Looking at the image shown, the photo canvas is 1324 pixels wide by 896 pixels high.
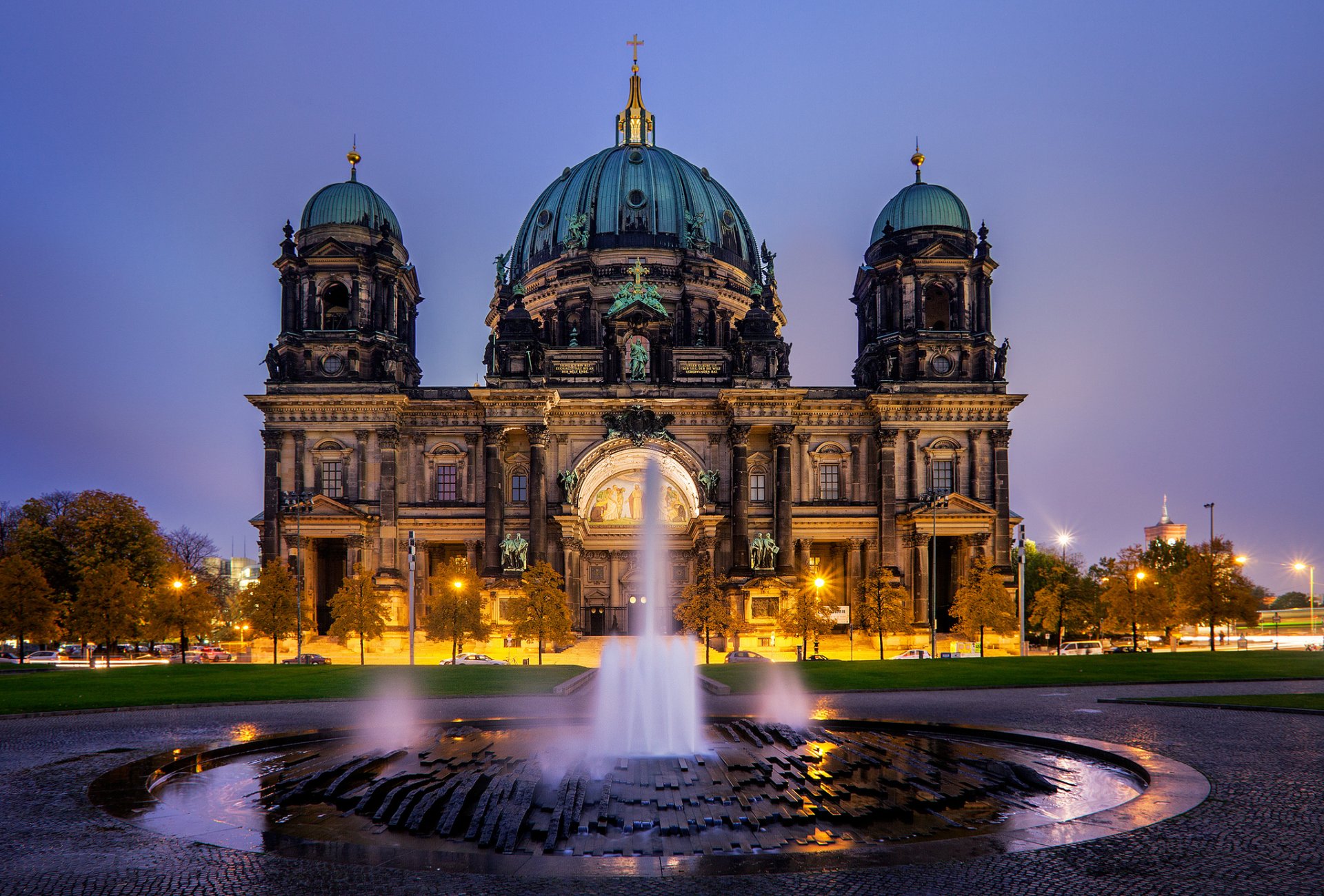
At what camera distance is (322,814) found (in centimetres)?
1417

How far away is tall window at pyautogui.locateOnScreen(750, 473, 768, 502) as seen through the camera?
2739 inches

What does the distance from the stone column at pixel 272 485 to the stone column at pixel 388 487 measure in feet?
21.7

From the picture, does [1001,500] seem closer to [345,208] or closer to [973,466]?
[973,466]

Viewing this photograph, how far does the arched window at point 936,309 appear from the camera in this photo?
71188 millimetres

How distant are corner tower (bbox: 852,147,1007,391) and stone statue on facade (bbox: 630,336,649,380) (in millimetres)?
16469

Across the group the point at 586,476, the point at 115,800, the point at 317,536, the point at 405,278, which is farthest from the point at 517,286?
the point at 115,800

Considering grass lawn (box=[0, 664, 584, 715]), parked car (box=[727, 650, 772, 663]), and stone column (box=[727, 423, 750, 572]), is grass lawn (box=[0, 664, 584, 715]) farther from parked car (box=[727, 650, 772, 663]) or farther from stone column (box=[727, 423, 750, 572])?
stone column (box=[727, 423, 750, 572])

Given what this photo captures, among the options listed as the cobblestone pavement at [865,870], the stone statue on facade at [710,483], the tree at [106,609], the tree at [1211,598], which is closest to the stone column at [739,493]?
the stone statue on facade at [710,483]

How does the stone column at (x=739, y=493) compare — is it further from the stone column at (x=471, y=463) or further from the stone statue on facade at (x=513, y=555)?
the stone column at (x=471, y=463)

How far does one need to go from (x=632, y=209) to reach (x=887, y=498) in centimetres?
3282

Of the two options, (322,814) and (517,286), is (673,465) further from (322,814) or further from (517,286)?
(322,814)

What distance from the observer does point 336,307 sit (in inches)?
2749

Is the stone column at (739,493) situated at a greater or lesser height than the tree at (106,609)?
Result: greater

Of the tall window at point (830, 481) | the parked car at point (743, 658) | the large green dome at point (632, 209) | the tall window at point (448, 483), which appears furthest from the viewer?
the large green dome at point (632, 209)
